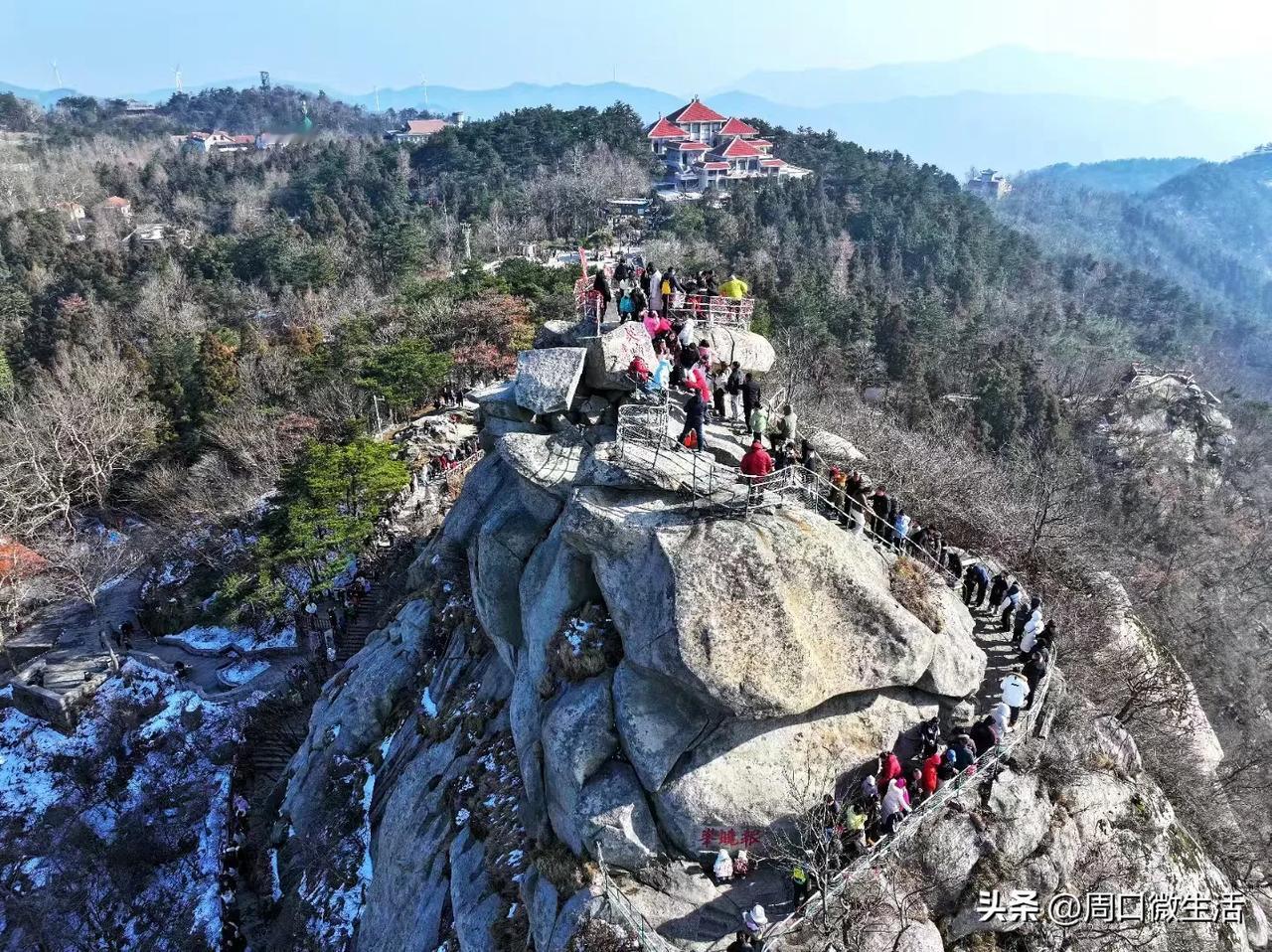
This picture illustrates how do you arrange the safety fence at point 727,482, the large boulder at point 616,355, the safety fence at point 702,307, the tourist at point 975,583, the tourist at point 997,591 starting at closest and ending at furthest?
the safety fence at point 727,482
the tourist at point 975,583
the tourist at point 997,591
the large boulder at point 616,355
the safety fence at point 702,307

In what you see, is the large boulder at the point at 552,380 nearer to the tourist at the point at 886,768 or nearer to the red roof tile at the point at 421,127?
the tourist at the point at 886,768

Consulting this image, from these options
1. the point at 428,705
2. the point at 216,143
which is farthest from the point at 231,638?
the point at 216,143

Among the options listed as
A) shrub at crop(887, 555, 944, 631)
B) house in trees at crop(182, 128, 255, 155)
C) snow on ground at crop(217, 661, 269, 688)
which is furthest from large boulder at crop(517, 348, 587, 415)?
house in trees at crop(182, 128, 255, 155)

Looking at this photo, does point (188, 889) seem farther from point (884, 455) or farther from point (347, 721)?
point (884, 455)

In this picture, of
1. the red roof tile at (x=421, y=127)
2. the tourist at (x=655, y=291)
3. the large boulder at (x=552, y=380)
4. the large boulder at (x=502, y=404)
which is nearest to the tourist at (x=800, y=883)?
the large boulder at (x=552, y=380)

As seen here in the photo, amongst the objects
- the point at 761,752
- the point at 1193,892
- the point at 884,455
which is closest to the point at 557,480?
the point at 761,752

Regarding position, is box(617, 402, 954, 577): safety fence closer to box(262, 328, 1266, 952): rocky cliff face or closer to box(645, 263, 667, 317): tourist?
box(262, 328, 1266, 952): rocky cliff face
